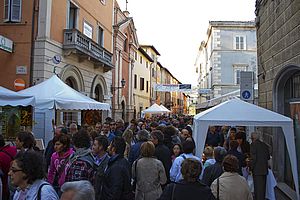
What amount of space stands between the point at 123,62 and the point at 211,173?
81.8 ft

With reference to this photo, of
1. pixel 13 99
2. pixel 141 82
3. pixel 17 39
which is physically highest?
pixel 141 82

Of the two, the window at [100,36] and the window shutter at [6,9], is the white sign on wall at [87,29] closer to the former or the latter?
the window at [100,36]

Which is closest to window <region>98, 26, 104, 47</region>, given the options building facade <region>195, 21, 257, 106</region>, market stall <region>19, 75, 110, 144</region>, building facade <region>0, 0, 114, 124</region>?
building facade <region>0, 0, 114, 124</region>

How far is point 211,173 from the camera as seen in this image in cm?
497

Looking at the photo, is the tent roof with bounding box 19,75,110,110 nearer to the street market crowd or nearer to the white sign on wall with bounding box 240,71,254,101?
the street market crowd

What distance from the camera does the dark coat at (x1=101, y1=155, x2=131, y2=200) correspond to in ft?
14.5

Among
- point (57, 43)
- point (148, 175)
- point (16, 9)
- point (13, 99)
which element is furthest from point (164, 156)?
point (16, 9)

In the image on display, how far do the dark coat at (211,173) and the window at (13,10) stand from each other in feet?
40.3

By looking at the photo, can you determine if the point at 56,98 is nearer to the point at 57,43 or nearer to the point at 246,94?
the point at 246,94

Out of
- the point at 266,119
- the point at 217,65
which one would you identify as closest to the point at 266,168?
the point at 266,119

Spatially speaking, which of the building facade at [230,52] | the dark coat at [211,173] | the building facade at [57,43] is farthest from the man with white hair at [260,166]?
the building facade at [230,52]

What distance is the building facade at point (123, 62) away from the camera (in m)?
26.5

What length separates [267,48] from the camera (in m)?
10.7

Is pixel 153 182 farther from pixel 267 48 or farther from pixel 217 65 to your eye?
pixel 217 65
